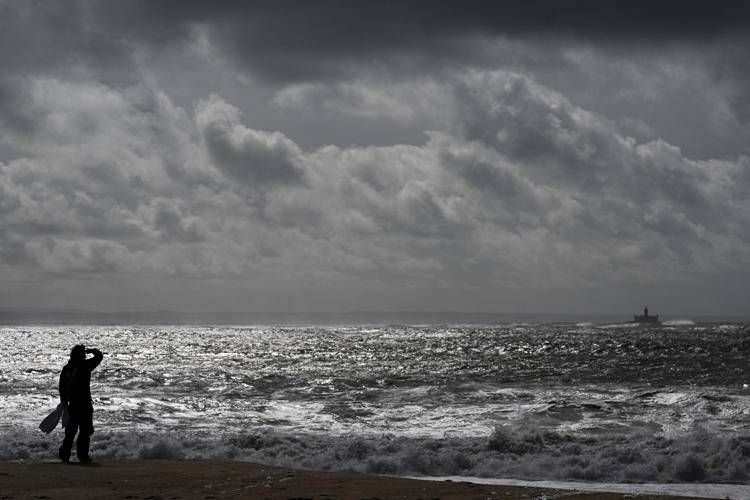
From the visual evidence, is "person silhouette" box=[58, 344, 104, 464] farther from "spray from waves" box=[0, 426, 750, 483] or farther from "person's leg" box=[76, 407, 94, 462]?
"spray from waves" box=[0, 426, 750, 483]

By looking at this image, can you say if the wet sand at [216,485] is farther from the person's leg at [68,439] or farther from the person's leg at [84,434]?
the person's leg at [84,434]

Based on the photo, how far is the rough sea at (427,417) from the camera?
1658cm

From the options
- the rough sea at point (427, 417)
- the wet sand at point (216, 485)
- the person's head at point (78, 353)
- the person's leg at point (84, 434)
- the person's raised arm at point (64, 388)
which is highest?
the person's head at point (78, 353)

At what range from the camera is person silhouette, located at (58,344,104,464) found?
1498cm

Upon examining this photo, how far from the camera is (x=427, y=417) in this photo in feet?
77.6

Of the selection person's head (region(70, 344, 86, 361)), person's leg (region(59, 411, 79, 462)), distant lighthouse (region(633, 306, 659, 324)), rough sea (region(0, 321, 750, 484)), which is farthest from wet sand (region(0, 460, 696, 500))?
distant lighthouse (region(633, 306, 659, 324))

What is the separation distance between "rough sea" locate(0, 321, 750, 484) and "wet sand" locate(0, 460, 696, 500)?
10.1ft

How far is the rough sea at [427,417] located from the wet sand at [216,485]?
308 centimetres

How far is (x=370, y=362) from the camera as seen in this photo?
50250 mm

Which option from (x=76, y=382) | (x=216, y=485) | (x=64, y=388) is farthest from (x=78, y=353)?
(x=216, y=485)

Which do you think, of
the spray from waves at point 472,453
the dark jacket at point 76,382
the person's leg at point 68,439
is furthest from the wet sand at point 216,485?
the spray from waves at point 472,453

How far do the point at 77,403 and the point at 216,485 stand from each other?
4.26 meters

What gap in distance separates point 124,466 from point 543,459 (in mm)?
8555

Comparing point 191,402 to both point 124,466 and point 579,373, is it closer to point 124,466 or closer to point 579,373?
point 124,466
